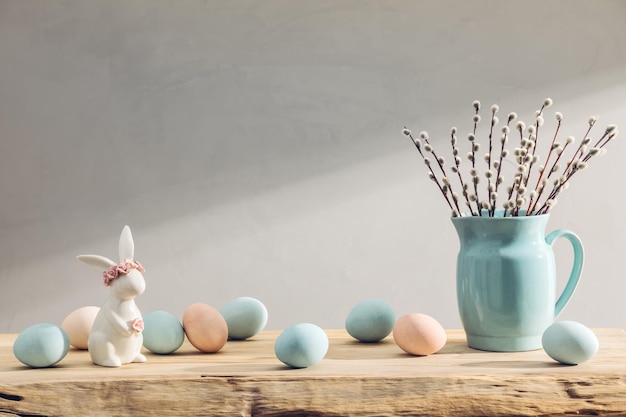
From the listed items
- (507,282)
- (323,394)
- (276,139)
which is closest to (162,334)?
(323,394)

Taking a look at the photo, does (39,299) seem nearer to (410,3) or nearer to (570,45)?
(410,3)

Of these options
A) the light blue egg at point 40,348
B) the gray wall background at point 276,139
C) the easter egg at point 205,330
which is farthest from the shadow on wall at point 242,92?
the light blue egg at point 40,348

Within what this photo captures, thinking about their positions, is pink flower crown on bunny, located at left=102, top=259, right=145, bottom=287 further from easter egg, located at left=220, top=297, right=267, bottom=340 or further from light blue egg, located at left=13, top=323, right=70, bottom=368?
easter egg, located at left=220, top=297, right=267, bottom=340

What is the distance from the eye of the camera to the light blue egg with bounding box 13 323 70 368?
39.2 inches

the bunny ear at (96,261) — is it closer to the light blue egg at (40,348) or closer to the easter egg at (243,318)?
the light blue egg at (40,348)

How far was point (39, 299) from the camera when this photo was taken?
222 cm

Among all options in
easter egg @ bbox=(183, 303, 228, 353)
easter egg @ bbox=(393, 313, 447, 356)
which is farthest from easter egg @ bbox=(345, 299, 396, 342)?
easter egg @ bbox=(183, 303, 228, 353)

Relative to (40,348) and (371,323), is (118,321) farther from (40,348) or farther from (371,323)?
(371,323)

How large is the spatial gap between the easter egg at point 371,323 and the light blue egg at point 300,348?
8.1 inches

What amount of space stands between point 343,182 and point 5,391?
4.60 feet

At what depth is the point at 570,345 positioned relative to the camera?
3.20ft

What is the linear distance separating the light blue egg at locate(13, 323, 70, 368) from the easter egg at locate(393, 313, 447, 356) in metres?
0.47

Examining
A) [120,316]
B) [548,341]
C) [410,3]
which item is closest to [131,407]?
[120,316]

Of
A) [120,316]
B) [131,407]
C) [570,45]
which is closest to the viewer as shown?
[131,407]
